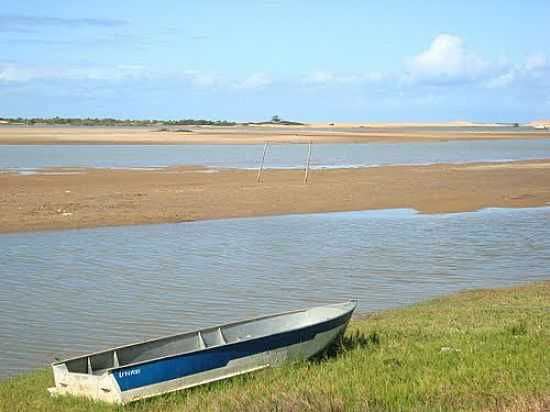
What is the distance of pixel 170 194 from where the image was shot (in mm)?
30562

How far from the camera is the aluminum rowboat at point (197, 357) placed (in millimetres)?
8656

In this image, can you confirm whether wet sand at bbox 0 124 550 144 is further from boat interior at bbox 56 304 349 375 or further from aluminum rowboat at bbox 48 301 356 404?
aluminum rowboat at bbox 48 301 356 404

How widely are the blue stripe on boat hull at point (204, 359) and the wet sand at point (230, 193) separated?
→ 1527 cm

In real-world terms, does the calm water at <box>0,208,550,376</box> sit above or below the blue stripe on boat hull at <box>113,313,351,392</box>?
below

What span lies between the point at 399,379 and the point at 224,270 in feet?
32.3

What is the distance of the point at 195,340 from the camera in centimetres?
991

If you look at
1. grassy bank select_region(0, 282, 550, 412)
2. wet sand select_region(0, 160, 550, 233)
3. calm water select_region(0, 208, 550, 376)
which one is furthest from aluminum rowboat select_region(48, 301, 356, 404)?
wet sand select_region(0, 160, 550, 233)

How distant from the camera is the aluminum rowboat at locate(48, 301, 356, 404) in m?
8.66

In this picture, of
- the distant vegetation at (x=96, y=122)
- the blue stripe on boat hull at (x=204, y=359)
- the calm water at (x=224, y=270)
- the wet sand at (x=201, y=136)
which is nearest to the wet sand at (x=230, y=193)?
the calm water at (x=224, y=270)

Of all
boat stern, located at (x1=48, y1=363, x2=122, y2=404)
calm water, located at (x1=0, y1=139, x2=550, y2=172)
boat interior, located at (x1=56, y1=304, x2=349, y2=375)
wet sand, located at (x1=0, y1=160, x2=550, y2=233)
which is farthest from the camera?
calm water, located at (x1=0, y1=139, x2=550, y2=172)

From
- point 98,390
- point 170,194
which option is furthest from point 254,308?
point 170,194

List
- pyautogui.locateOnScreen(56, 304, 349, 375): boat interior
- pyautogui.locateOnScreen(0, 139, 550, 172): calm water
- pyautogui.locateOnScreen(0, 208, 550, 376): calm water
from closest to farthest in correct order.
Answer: pyautogui.locateOnScreen(56, 304, 349, 375): boat interior, pyautogui.locateOnScreen(0, 208, 550, 376): calm water, pyautogui.locateOnScreen(0, 139, 550, 172): calm water

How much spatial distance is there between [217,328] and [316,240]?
41.6 ft

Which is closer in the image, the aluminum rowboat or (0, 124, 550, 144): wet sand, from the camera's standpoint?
the aluminum rowboat
